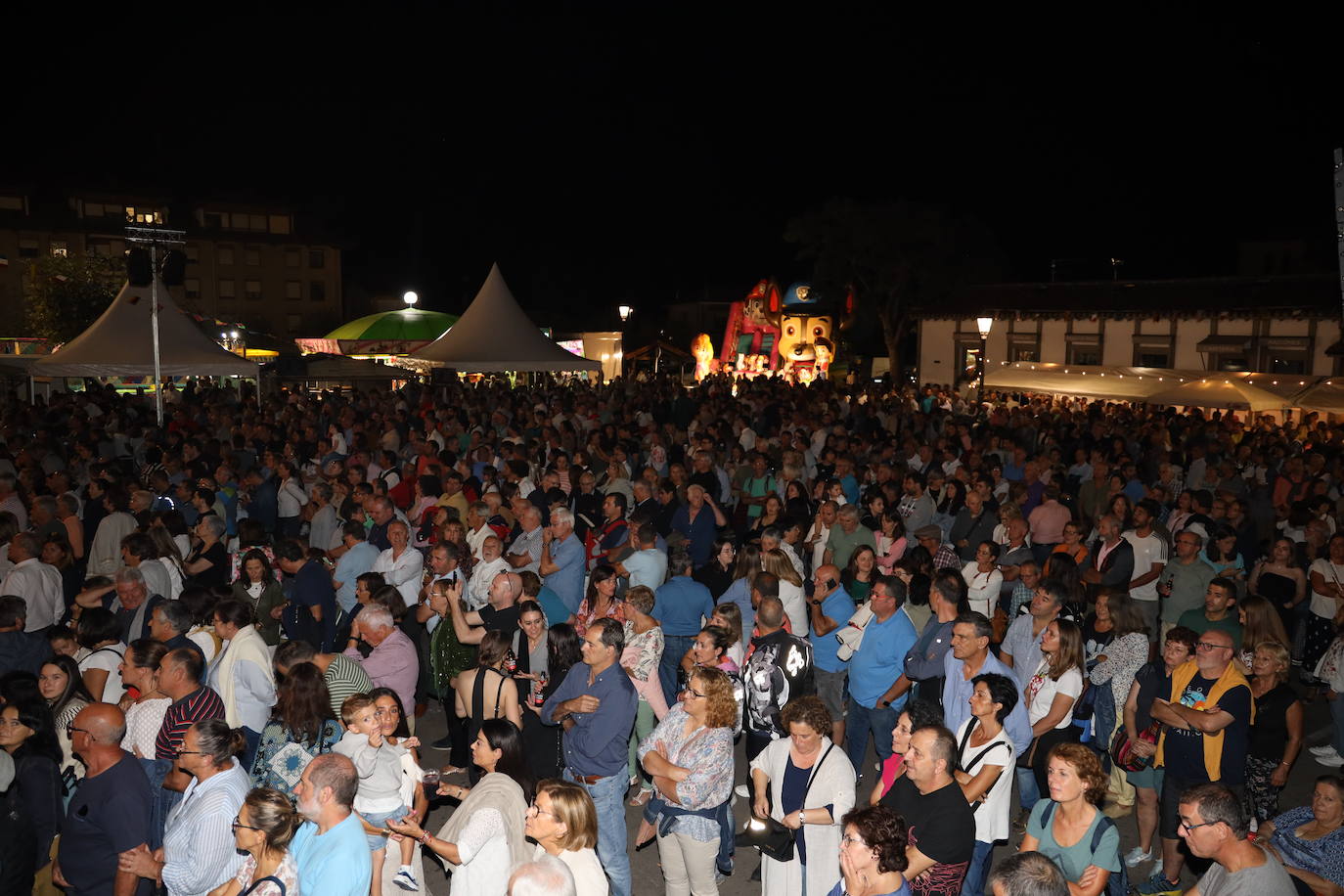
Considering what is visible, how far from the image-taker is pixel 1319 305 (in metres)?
21.4

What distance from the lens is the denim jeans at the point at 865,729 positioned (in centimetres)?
527

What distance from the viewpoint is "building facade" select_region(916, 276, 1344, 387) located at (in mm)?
22172

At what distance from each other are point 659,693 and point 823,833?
129 centimetres

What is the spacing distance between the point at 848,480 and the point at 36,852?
289 inches

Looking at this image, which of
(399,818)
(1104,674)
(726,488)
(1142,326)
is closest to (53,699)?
(399,818)

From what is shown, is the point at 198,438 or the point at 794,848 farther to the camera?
the point at 198,438

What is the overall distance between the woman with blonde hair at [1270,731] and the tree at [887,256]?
30852mm

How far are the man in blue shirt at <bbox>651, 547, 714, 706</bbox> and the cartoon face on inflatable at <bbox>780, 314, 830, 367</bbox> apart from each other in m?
22.7

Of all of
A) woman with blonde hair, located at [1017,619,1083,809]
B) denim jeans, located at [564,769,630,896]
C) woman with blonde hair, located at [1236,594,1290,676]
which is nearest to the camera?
denim jeans, located at [564,769,630,896]

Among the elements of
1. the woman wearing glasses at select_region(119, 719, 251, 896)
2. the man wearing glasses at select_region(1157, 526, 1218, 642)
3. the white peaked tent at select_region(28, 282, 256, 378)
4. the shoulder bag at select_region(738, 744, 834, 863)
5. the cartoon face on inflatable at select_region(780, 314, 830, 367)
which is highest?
the cartoon face on inflatable at select_region(780, 314, 830, 367)

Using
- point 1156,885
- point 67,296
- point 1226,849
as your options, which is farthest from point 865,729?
point 67,296

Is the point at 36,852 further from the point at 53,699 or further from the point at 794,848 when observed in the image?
the point at 794,848

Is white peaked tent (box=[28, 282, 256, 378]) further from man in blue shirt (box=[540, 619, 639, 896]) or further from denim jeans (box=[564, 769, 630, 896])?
denim jeans (box=[564, 769, 630, 896])

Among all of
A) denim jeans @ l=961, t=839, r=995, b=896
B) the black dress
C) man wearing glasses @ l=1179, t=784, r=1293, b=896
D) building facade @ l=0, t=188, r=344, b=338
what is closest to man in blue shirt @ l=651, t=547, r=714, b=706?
the black dress
